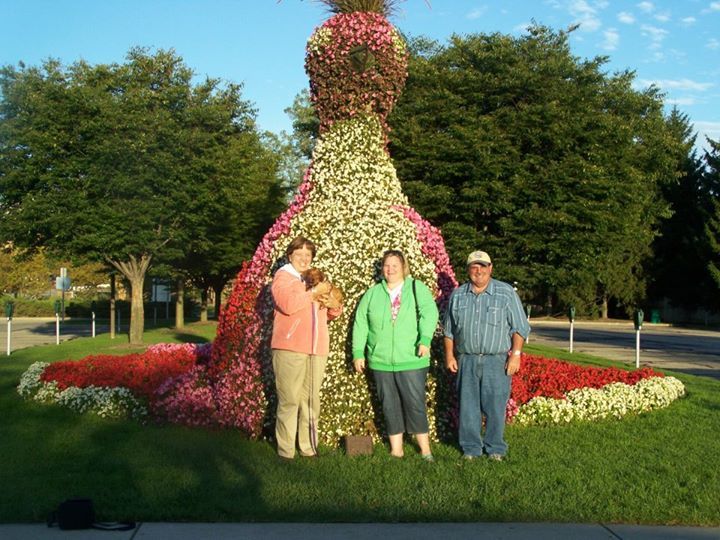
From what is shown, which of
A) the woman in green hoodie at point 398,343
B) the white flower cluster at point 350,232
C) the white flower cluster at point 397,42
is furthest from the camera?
the white flower cluster at point 397,42

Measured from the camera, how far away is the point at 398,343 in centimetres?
655

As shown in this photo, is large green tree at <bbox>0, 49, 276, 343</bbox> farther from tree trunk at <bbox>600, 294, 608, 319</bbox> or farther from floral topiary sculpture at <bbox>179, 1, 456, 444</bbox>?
tree trunk at <bbox>600, 294, 608, 319</bbox>

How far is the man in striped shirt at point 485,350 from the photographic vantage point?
6695mm

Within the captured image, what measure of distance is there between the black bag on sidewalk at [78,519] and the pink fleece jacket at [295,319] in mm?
2045

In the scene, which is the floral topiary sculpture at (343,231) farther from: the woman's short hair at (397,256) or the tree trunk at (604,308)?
the tree trunk at (604,308)

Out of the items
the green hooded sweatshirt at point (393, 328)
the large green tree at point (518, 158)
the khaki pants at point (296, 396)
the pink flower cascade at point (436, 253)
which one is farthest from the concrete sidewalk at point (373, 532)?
the large green tree at point (518, 158)

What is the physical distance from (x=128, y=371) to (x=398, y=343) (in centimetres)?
492

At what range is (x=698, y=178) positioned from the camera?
158 ft

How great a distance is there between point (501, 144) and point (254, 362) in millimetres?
12171

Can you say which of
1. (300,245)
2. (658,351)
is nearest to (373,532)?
(300,245)

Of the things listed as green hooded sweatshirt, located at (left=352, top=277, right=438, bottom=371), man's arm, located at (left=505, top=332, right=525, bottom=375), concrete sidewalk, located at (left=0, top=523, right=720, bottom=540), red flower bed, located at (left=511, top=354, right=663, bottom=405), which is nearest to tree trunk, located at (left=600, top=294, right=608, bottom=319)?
red flower bed, located at (left=511, top=354, right=663, bottom=405)

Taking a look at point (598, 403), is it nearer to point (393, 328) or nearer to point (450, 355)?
point (450, 355)

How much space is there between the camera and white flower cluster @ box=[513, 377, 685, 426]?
8.41m

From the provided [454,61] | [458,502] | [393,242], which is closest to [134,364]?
[393,242]
